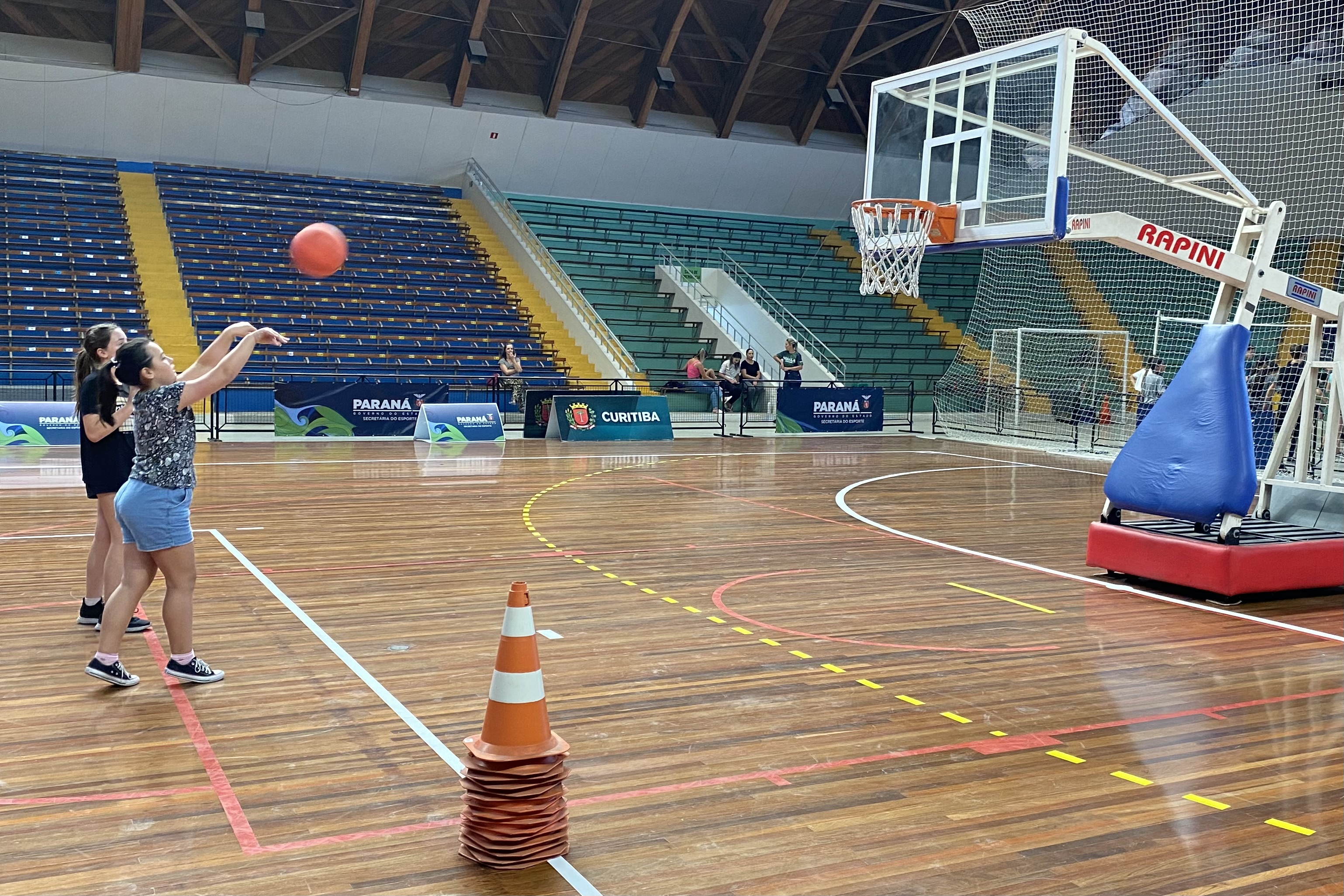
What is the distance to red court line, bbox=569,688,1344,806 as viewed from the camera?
433 centimetres

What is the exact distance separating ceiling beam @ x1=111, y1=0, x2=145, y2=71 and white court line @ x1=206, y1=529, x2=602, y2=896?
63.1ft

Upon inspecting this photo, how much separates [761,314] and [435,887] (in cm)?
2548

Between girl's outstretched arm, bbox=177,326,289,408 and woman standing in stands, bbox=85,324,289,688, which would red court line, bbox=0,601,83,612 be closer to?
woman standing in stands, bbox=85,324,289,688

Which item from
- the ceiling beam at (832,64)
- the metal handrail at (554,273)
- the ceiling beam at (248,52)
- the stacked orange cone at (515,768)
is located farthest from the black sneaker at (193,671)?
the ceiling beam at (832,64)

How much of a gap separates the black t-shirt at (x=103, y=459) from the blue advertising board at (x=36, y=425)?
11518 millimetres

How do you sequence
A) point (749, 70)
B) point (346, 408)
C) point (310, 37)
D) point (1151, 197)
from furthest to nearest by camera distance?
point (749, 70) → point (310, 37) → point (1151, 197) → point (346, 408)

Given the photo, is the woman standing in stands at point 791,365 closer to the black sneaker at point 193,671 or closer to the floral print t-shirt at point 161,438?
the black sneaker at point 193,671

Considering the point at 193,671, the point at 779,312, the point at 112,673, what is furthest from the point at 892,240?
the point at 779,312

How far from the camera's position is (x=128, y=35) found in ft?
79.2

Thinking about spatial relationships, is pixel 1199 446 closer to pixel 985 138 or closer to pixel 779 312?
pixel 985 138

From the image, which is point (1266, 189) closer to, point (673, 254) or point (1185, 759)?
point (673, 254)

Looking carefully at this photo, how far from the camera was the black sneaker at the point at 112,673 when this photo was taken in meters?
5.46

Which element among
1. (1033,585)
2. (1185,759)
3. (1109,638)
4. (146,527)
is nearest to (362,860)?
(146,527)

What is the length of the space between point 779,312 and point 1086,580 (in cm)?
2066
